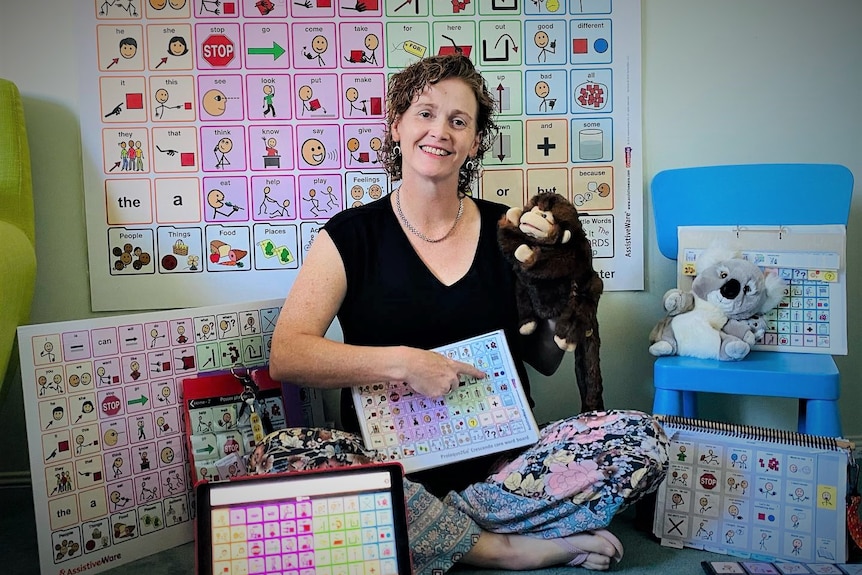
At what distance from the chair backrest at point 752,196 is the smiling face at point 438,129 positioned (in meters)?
0.60

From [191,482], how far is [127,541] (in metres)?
0.16

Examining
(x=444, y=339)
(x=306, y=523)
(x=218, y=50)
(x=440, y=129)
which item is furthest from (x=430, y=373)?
(x=218, y=50)

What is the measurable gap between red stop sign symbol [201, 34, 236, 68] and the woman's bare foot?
1.28m

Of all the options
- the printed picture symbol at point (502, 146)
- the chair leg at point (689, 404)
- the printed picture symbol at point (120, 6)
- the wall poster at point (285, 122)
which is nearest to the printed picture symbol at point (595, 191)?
the wall poster at point (285, 122)

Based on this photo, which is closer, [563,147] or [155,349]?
[155,349]

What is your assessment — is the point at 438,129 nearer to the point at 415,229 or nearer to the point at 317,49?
the point at 415,229

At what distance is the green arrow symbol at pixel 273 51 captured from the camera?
1.76 m

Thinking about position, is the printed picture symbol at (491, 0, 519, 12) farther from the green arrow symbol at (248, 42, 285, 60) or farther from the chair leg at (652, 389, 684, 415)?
the chair leg at (652, 389, 684, 415)

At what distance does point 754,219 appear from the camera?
5.51 feet

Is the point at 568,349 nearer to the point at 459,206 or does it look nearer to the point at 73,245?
the point at 459,206

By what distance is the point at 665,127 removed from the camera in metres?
1.83

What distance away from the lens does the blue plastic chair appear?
1.40 metres

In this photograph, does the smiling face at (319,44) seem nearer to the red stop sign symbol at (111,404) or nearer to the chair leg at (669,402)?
the red stop sign symbol at (111,404)

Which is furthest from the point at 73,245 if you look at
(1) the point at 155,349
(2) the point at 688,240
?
(2) the point at 688,240
